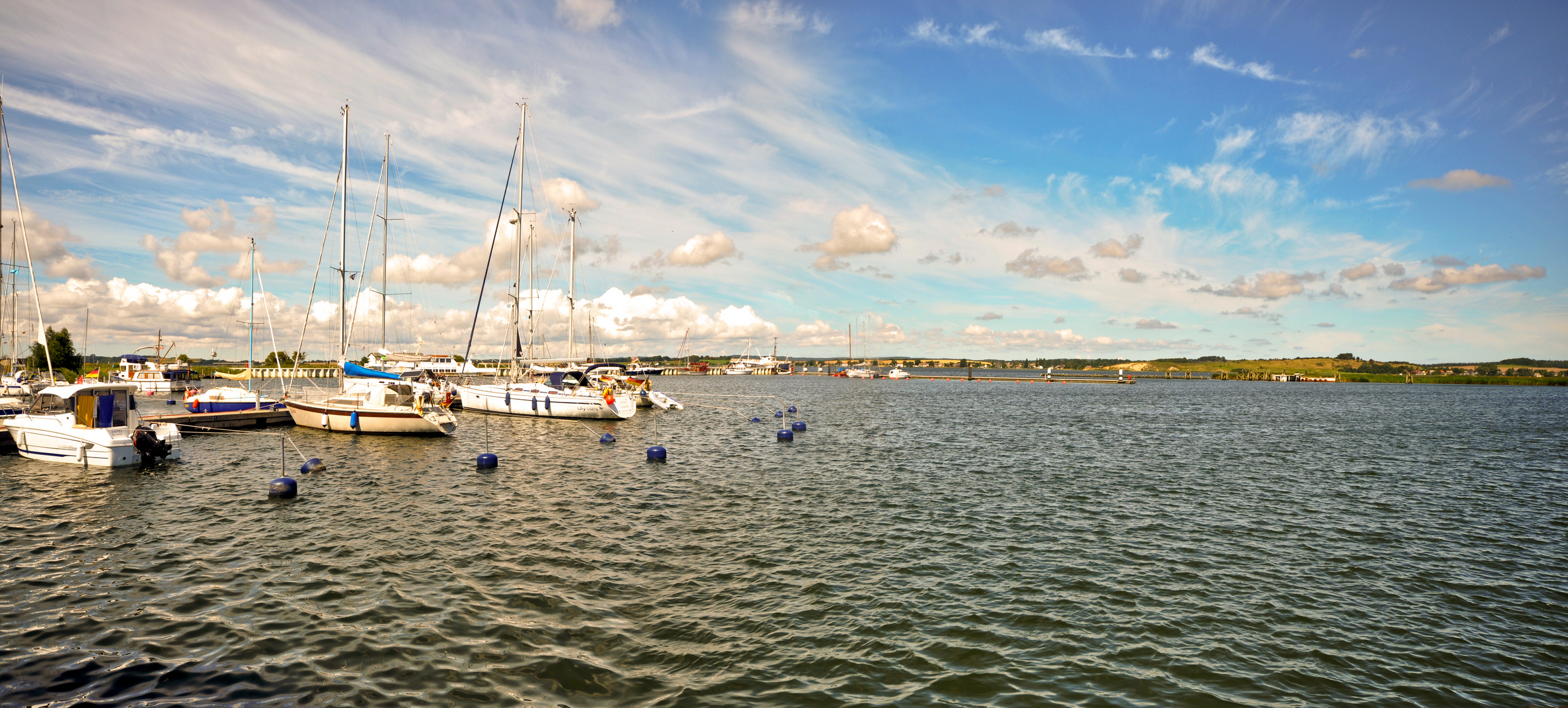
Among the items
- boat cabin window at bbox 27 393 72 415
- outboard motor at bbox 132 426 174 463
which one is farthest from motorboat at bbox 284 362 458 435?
boat cabin window at bbox 27 393 72 415

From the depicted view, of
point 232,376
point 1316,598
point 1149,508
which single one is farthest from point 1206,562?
point 232,376

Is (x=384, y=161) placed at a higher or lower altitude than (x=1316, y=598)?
higher

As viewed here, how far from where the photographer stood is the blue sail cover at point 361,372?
154 feet

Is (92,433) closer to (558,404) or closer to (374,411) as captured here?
(374,411)

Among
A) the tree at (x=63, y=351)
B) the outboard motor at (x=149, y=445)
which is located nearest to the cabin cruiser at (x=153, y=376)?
the tree at (x=63, y=351)

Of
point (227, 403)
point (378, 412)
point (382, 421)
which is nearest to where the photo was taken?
point (378, 412)

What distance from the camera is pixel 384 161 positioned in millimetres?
53250

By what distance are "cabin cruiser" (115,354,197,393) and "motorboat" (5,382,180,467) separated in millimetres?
69671

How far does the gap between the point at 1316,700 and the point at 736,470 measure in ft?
79.0

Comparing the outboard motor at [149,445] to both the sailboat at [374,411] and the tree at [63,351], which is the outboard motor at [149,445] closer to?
the sailboat at [374,411]

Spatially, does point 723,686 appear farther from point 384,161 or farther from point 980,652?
point 384,161

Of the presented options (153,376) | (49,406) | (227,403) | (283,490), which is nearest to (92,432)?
(49,406)

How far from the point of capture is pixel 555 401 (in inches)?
2128

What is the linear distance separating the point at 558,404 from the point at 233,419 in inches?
841
